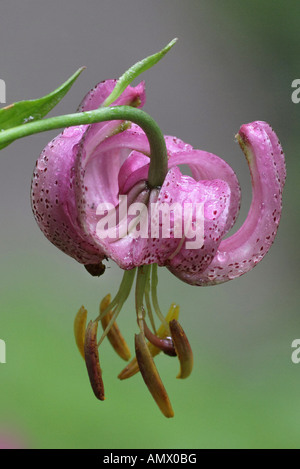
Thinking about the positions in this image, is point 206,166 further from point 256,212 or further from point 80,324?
point 80,324

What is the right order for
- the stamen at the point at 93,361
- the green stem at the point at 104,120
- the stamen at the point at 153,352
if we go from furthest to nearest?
the stamen at the point at 153,352 < the stamen at the point at 93,361 < the green stem at the point at 104,120

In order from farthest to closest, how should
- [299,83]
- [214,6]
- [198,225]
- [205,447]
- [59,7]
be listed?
[214,6] → [59,7] → [299,83] → [205,447] → [198,225]

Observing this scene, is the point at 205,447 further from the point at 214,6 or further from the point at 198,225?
the point at 214,6

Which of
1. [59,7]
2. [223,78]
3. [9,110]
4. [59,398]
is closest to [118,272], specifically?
[59,398]

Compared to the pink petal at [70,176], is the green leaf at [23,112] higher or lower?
lower

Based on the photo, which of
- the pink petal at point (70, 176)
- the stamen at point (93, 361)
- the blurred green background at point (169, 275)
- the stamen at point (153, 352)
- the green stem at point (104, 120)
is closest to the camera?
the green stem at point (104, 120)

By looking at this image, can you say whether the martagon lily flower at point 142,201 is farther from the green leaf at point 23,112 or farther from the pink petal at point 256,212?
the green leaf at point 23,112

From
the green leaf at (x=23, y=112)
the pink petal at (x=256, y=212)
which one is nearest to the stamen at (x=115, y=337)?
the pink petal at (x=256, y=212)

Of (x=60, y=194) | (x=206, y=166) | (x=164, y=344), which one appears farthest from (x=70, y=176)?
(x=164, y=344)
